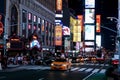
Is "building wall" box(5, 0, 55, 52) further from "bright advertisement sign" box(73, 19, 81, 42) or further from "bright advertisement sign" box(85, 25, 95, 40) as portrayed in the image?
"bright advertisement sign" box(85, 25, 95, 40)

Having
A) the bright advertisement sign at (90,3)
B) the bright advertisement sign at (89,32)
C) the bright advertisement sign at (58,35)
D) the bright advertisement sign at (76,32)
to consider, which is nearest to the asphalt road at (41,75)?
the bright advertisement sign at (58,35)

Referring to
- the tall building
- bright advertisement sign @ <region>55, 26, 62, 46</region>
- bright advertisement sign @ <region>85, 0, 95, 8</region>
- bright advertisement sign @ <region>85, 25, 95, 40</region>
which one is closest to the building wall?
the tall building

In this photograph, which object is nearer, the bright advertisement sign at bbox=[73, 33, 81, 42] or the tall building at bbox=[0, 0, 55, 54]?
the tall building at bbox=[0, 0, 55, 54]

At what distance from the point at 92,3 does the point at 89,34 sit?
1317cm

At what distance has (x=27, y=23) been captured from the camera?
91938 millimetres

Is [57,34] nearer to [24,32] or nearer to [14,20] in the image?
[24,32]

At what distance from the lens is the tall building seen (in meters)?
82.1

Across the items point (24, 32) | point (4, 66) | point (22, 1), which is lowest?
point (4, 66)

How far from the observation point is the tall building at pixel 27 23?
82.1m

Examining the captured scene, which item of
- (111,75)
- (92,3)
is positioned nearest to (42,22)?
(92,3)

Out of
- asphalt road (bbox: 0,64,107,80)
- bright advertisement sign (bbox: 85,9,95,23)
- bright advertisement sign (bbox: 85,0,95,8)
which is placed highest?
bright advertisement sign (bbox: 85,0,95,8)

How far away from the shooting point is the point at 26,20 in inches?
3826

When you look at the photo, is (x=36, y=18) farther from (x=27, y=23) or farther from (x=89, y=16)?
(x=89, y=16)

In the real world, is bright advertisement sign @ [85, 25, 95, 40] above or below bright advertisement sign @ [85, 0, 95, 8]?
below
